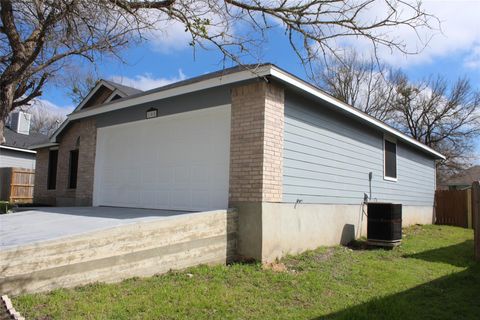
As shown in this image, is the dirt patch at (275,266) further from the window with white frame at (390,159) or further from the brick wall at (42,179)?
the brick wall at (42,179)

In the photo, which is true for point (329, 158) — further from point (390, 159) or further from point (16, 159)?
point (16, 159)

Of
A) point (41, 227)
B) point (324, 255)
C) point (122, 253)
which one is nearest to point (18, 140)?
point (41, 227)

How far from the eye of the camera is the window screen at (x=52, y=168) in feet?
54.0

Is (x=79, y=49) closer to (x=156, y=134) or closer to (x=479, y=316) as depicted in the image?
(x=156, y=134)

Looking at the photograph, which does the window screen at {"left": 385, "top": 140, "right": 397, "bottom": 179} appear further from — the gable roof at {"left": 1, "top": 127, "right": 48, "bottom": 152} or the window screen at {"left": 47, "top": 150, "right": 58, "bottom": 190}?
the gable roof at {"left": 1, "top": 127, "right": 48, "bottom": 152}

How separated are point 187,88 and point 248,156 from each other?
2108 mm

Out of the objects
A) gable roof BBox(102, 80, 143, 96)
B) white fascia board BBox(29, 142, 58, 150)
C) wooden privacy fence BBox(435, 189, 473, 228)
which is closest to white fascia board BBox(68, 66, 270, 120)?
gable roof BBox(102, 80, 143, 96)

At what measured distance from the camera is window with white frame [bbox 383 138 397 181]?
13.5 metres

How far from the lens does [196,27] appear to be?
5219mm

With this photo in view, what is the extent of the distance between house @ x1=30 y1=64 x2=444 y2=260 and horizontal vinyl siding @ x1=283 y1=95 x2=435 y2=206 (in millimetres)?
25

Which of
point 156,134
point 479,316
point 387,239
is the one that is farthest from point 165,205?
point 479,316

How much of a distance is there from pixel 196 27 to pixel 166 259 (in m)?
3.65

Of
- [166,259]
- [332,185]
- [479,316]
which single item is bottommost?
[479,316]

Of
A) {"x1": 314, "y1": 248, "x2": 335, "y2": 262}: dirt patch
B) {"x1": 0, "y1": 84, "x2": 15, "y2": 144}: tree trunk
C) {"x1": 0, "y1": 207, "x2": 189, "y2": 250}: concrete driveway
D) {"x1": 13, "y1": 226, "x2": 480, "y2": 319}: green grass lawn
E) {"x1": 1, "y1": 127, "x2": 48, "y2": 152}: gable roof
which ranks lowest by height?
{"x1": 13, "y1": 226, "x2": 480, "y2": 319}: green grass lawn
